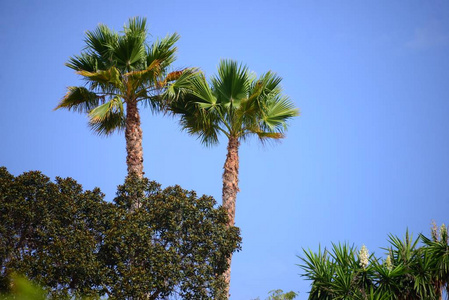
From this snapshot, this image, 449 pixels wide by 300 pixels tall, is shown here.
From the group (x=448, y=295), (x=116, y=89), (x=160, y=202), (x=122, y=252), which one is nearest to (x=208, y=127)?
(x=116, y=89)

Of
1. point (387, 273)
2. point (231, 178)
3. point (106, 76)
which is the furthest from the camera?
point (231, 178)

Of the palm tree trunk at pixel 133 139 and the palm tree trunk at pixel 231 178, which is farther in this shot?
the palm tree trunk at pixel 133 139

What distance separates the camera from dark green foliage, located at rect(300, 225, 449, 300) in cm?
1666

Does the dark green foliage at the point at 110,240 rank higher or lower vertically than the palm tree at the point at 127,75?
lower

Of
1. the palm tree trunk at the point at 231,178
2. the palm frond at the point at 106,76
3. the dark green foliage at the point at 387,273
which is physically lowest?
the dark green foliage at the point at 387,273

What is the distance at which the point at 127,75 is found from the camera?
21.6 metres

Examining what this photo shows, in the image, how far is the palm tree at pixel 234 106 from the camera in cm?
2225

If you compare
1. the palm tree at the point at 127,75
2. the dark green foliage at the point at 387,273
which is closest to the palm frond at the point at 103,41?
the palm tree at the point at 127,75

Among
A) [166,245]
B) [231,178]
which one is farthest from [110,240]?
[231,178]

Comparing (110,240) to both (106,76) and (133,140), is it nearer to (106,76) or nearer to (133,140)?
(133,140)

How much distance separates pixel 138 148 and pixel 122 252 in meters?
5.45

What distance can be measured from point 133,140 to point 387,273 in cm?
1081

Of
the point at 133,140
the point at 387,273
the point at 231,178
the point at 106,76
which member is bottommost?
the point at 387,273

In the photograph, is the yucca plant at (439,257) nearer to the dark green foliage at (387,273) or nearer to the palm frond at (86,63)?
the dark green foliage at (387,273)
